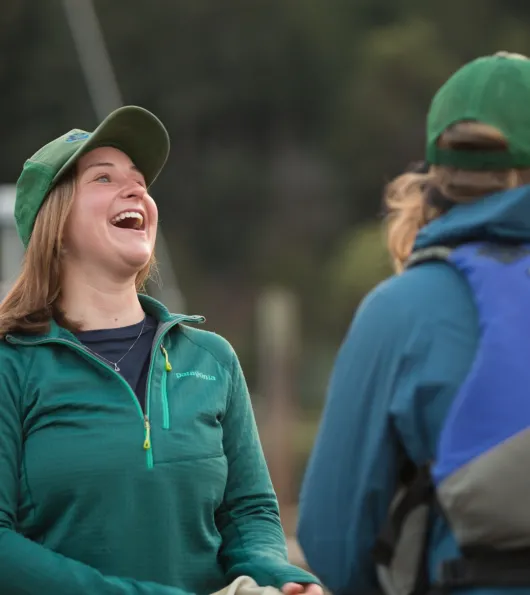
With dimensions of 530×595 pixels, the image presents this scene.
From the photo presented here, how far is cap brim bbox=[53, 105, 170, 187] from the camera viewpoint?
11.3 ft

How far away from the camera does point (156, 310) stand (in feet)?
11.4

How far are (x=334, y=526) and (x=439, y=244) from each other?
503mm

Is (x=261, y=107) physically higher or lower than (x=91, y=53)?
lower

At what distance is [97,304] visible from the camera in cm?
339

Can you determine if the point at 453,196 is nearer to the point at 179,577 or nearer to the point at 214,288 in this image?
the point at 179,577

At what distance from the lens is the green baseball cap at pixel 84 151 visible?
344 centimetres

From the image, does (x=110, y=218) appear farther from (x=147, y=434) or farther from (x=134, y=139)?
(x=147, y=434)

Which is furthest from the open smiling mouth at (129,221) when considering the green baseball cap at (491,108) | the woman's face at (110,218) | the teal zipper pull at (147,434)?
the green baseball cap at (491,108)

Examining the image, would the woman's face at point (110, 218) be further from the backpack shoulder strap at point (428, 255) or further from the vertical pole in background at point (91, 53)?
the vertical pole in background at point (91, 53)

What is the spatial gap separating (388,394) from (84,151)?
3.28 feet

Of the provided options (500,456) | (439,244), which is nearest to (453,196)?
(439,244)

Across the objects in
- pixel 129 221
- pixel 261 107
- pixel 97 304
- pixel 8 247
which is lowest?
pixel 261 107

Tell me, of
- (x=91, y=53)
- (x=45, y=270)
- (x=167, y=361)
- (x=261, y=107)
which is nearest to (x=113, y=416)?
(x=167, y=361)

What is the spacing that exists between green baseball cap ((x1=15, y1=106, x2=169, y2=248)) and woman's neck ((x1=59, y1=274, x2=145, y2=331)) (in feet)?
0.54
